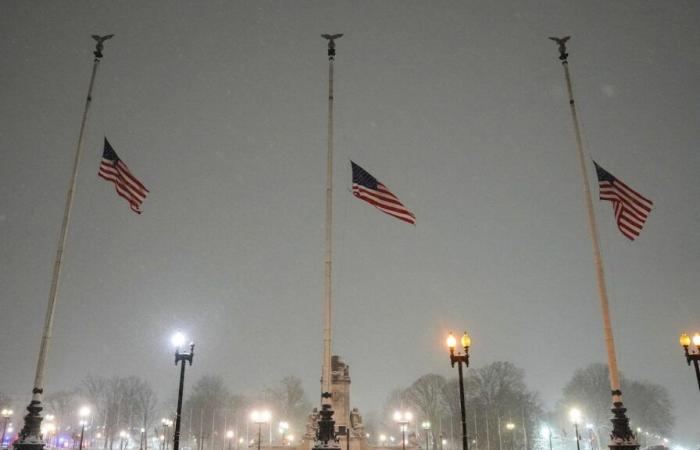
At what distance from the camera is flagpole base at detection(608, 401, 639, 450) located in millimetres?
20109

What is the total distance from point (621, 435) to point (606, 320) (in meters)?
4.27

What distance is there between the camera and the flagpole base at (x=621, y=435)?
66.0 ft


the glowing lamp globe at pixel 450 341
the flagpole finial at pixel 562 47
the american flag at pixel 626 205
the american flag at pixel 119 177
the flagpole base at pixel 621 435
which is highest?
the flagpole finial at pixel 562 47

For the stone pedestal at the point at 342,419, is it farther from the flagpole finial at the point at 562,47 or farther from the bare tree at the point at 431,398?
the bare tree at the point at 431,398

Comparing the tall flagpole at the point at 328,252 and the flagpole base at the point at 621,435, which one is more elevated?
the tall flagpole at the point at 328,252

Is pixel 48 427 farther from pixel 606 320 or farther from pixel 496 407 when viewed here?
pixel 606 320

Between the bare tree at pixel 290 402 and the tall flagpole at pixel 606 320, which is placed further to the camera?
the bare tree at pixel 290 402

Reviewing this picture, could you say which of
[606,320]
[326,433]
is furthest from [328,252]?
[606,320]

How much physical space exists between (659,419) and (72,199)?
11642cm

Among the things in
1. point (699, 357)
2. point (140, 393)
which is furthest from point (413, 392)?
point (699, 357)

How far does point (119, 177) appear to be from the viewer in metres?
24.8

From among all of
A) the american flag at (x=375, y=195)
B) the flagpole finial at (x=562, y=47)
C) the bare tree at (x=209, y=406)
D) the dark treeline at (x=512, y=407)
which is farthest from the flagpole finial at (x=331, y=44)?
the bare tree at (x=209, y=406)

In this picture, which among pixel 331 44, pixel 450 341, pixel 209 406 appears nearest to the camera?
pixel 450 341

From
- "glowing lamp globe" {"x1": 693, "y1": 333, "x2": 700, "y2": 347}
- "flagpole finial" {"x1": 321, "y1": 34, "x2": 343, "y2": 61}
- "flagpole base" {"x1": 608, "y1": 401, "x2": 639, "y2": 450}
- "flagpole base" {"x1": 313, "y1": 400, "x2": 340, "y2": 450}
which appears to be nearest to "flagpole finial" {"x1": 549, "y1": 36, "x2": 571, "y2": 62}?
"flagpole finial" {"x1": 321, "y1": 34, "x2": 343, "y2": 61}
